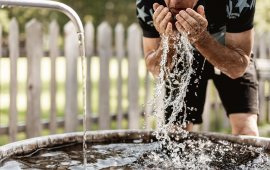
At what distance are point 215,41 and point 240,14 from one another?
0.27m

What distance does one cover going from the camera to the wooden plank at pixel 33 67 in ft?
15.0

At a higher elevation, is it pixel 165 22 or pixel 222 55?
pixel 165 22

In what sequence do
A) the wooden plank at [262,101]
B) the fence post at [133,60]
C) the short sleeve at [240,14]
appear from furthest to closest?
1. the wooden plank at [262,101]
2. the fence post at [133,60]
3. the short sleeve at [240,14]

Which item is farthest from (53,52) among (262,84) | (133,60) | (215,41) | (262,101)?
(262,101)

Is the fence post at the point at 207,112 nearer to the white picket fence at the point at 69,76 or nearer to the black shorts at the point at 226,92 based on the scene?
the white picket fence at the point at 69,76

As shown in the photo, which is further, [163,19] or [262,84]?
[262,84]

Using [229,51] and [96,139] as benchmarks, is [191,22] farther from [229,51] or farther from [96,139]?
[96,139]

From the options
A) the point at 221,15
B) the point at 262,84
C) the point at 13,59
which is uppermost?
the point at 221,15

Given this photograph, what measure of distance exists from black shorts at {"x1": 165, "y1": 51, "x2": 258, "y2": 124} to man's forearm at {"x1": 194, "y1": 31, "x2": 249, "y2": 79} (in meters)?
0.41

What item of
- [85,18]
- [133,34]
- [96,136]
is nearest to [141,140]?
[96,136]

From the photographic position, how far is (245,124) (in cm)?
280

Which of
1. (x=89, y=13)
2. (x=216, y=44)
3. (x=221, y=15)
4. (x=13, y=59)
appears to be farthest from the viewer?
(x=89, y=13)

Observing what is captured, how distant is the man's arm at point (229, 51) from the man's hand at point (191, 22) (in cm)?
8

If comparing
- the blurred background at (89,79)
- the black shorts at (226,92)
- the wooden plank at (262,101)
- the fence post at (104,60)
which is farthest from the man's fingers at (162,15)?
the wooden plank at (262,101)
